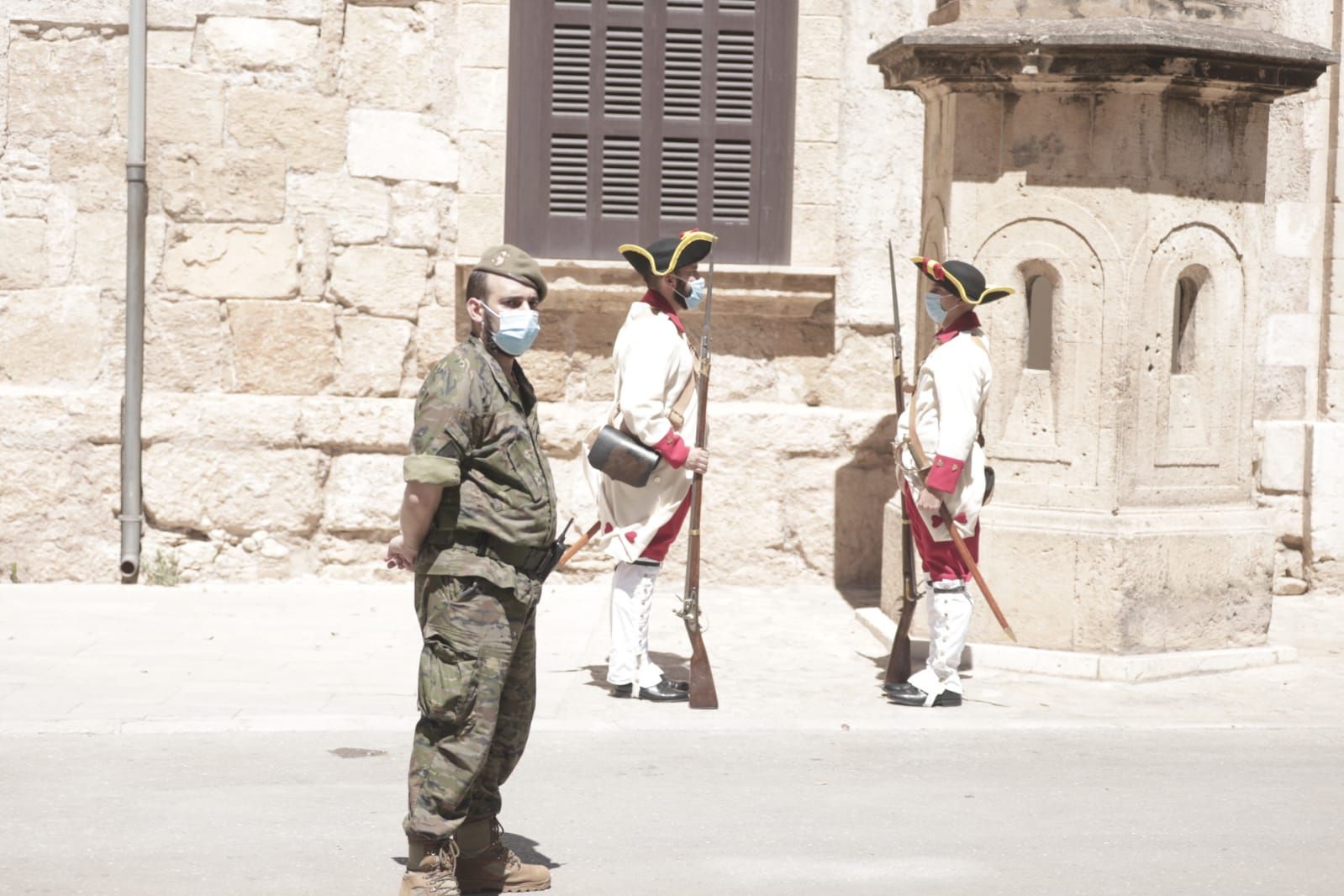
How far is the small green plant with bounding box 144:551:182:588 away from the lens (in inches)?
378

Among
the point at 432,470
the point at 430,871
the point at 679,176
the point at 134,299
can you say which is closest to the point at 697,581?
the point at 430,871

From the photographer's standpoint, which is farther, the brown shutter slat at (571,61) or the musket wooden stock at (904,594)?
the brown shutter slat at (571,61)

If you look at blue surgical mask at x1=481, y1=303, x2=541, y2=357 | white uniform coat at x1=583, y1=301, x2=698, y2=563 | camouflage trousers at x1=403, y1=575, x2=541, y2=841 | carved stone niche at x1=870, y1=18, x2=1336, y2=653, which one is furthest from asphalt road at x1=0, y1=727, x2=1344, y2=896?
blue surgical mask at x1=481, y1=303, x2=541, y2=357

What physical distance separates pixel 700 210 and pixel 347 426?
2.35 metres

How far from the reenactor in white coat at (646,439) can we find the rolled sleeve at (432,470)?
2.62m

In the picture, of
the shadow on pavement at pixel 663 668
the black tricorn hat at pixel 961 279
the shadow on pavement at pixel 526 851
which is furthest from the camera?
the shadow on pavement at pixel 663 668

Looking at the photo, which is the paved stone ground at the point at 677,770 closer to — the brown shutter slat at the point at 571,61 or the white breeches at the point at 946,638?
the white breeches at the point at 946,638

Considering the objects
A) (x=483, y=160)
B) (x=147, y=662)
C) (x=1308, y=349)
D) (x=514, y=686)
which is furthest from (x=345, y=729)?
(x=1308, y=349)

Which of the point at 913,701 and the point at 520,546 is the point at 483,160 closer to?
the point at 913,701

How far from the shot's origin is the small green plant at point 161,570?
960cm

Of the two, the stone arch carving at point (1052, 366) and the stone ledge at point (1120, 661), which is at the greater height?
the stone arch carving at point (1052, 366)

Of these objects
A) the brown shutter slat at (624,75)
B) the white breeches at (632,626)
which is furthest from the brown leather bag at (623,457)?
the brown shutter slat at (624,75)

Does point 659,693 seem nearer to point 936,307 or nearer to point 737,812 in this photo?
point 737,812

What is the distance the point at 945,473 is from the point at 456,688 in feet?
10.1
